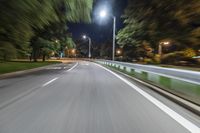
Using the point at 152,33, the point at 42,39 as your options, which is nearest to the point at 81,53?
the point at 42,39

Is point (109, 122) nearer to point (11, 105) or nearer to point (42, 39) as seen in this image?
point (11, 105)

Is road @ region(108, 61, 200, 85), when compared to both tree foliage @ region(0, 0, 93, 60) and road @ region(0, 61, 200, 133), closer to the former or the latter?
road @ region(0, 61, 200, 133)

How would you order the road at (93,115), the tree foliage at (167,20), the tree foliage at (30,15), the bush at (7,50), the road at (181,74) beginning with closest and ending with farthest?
the road at (93,115)
the road at (181,74)
the tree foliage at (30,15)
the tree foliage at (167,20)
the bush at (7,50)

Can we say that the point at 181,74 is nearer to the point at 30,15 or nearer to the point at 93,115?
the point at 93,115

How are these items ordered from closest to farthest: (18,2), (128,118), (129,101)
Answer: (128,118) → (129,101) → (18,2)

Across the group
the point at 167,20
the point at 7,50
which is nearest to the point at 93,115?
the point at 167,20

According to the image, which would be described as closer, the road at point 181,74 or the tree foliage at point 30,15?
the road at point 181,74

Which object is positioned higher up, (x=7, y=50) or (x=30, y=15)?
(x=30, y=15)

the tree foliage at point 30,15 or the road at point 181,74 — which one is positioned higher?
the tree foliage at point 30,15

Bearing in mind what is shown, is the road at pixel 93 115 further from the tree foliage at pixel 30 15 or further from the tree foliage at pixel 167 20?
the tree foliage at pixel 167 20

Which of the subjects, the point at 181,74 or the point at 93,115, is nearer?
the point at 93,115

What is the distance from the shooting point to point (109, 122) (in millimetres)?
6293

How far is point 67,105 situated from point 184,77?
401 cm

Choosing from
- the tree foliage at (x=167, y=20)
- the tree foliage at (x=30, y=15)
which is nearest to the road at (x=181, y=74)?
the tree foliage at (x=167, y=20)
